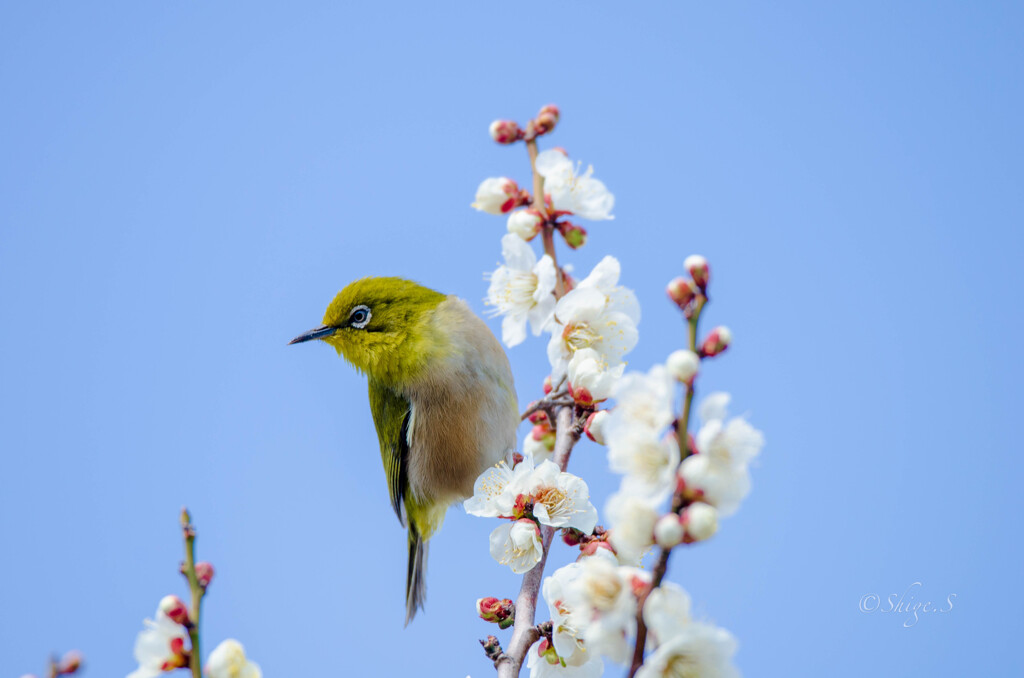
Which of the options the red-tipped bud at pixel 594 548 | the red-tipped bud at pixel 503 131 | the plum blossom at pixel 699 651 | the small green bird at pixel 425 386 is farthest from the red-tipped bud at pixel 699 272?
the small green bird at pixel 425 386

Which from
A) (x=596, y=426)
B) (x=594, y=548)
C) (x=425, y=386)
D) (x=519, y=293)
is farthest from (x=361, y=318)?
(x=594, y=548)

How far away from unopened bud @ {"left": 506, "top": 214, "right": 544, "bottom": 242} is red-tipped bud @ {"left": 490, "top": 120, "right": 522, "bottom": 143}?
27 cm

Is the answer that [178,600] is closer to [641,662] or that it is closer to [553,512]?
[641,662]

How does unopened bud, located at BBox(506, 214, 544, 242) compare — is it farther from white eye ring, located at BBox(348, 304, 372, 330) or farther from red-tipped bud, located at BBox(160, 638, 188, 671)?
red-tipped bud, located at BBox(160, 638, 188, 671)

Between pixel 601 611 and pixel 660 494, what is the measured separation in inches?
10.4

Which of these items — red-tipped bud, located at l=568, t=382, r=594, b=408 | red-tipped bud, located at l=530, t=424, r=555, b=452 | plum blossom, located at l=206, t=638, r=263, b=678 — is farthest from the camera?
red-tipped bud, located at l=530, t=424, r=555, b=452

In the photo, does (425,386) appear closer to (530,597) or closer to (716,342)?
(530,597)

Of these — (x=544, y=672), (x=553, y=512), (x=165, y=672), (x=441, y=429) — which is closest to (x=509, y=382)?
(x=441, y=429)

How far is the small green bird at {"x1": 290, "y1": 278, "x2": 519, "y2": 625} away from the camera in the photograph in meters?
3.81

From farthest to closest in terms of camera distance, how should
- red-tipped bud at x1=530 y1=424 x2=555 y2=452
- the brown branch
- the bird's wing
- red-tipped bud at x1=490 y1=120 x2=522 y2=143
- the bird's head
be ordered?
1. the bird's wing
2. the bird's head
3. red-tipped bud at x1=530 y1=424 x2=555 y2=452
4. red-tipped bud at x1=490 y1=120 x2=522 y2=143
5. the brown branch

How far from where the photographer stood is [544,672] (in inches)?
85.7

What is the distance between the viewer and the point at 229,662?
1.53 metres

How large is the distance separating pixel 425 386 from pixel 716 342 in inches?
102

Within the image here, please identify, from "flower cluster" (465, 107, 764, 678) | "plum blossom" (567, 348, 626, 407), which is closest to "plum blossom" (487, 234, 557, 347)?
"flower cluster" (465, 107, 764, 678)
